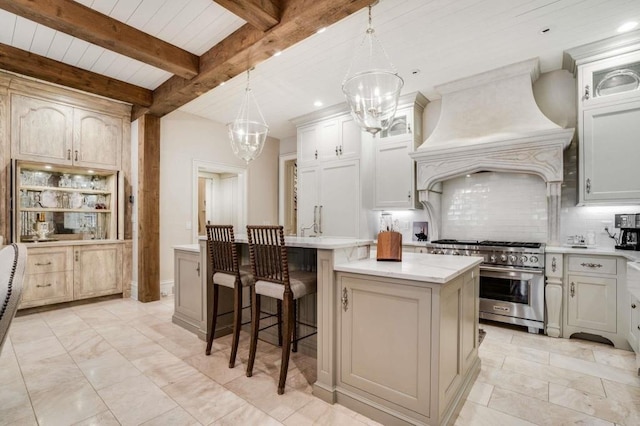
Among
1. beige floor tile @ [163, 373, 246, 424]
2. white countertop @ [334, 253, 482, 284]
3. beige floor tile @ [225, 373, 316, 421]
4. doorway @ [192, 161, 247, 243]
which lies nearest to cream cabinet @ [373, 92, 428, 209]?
white countertop @ [334, 253, 482, 284]

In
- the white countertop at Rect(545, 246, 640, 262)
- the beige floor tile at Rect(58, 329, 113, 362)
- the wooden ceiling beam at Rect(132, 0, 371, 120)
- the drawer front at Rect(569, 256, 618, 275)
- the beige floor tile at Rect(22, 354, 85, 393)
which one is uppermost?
the wooden ceiling beam at Rect(132, 0, 371, 120)

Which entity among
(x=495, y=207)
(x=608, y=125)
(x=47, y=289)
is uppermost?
(x=608, y=125)

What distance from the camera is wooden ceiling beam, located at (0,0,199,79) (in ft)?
8.30

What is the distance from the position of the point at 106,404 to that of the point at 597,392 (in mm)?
3386

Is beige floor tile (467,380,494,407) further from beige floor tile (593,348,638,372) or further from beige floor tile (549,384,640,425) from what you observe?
beige floor tile (593,348,638,372)

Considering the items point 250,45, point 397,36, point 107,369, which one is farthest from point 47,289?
point 397,36

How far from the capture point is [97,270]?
4445 mm

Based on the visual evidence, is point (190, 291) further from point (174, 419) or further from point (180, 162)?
point (180, 162)

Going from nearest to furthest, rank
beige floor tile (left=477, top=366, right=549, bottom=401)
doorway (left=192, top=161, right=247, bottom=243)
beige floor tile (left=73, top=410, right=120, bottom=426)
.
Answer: beige floor tile (left=73, top=410, right=120, bottom=426)
beige floor tile (left=477, top=366, right=549, bottom=401)
doorway (left=192, top=161, right=247, bottom=243)

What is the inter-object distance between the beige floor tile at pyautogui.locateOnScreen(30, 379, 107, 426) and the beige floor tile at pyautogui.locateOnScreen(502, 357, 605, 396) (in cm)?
305

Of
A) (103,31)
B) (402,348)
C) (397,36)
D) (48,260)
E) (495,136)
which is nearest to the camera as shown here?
(402,348)

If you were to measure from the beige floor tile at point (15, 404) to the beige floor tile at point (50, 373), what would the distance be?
0.18ft

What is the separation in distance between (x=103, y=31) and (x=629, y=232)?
537cm

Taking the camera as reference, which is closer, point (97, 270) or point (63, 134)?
point (63, 134)
